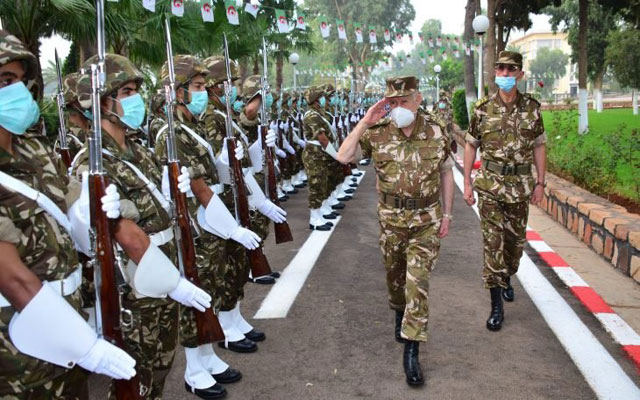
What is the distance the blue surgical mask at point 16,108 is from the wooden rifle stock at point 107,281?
429mm

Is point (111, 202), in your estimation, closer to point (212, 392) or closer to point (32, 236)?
point (32, 236)

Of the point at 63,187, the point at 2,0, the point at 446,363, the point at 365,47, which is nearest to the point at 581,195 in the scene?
the point at 446,363

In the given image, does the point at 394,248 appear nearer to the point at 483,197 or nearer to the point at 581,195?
the point at 483,197

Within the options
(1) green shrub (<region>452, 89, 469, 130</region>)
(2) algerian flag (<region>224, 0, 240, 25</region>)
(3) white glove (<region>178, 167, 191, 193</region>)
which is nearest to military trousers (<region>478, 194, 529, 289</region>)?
(3) white glove (<region>178, 167, 191, 193</region>)

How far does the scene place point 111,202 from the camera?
245 cm

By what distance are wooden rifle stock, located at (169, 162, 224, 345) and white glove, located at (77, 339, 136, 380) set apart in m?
1.06

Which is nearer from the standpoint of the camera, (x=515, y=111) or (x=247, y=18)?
(x=515, y=111)

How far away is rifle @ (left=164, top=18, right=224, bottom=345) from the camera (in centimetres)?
326

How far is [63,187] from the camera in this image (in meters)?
2.29

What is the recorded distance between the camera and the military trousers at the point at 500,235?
491 cm

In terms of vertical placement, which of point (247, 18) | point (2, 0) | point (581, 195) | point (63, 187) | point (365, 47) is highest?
point (365, 47)

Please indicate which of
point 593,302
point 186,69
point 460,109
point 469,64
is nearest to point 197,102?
point 186,69

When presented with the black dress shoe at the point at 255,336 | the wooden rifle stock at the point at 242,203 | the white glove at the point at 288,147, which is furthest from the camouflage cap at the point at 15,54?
the white glove at the point at 288,147

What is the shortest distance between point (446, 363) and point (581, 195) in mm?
4484
